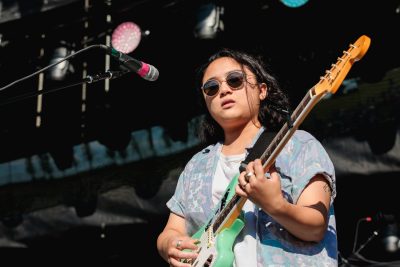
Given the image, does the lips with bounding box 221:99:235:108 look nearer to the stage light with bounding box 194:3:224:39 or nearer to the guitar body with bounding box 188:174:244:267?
the guitar body with bounding box 188:174:244:267

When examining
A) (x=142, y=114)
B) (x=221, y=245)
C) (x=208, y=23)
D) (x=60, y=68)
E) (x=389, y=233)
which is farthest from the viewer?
(x=142, y=114)

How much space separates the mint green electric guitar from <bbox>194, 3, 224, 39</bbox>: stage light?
236 centimetres

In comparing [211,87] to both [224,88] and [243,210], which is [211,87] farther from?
[243,210]

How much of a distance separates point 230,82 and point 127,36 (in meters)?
2.22

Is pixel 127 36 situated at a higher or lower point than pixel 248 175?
higher

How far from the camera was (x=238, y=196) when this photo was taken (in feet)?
7.77

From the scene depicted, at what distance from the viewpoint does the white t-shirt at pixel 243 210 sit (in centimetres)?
236

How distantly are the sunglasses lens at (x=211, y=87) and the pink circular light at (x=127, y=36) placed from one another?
81.5 inches

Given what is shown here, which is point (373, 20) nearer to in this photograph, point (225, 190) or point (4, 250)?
point (225, 190)

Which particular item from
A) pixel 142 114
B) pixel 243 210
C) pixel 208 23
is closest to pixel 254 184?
pixel 243 210

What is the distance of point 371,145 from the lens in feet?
14.2

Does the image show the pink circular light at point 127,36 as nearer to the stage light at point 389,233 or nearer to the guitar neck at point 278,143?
the stage light at point 389,233

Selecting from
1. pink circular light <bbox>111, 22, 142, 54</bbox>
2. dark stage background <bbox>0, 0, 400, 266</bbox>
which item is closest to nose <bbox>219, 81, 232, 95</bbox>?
dark stage background <bbox>0, 0, 400, 266</bbox>

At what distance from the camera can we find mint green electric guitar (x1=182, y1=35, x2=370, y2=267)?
7.38 ft
